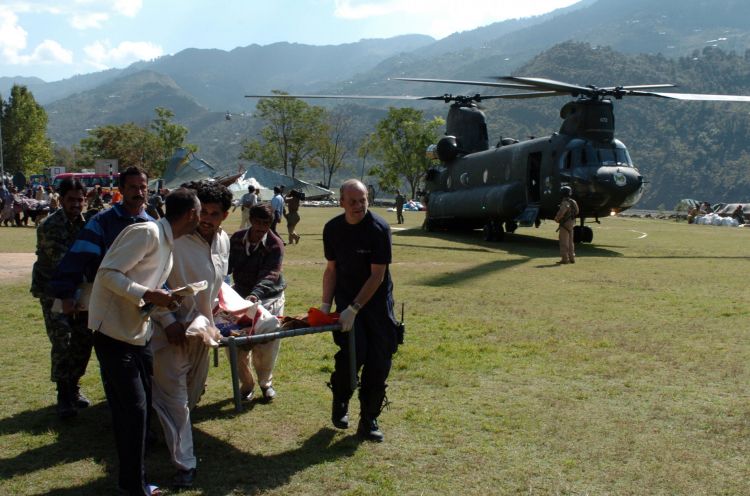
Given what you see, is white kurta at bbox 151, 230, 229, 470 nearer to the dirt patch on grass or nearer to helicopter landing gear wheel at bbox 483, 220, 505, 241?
the dirt patch on grass

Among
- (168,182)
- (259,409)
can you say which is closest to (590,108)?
(259,409)

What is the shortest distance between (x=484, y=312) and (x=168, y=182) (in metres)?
44.6

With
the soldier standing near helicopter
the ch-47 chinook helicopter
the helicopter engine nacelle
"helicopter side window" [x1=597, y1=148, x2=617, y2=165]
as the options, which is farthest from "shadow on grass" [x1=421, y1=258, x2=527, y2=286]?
the helicopter engine nacelle

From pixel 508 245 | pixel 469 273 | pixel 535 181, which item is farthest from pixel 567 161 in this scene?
pixel 469 273

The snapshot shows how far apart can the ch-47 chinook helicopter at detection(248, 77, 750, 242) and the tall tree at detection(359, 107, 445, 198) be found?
49447mm

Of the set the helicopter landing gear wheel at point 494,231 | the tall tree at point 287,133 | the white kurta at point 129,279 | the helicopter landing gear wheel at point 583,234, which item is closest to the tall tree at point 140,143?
the tall tree at point 287,133

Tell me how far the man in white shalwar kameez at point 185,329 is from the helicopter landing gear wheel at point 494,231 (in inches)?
731

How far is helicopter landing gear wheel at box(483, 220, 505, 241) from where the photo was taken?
23359 millimetres

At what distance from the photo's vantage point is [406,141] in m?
78.4

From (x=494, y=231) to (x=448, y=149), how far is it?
452 cm

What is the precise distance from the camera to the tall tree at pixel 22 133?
260 ft

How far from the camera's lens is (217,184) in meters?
5.41

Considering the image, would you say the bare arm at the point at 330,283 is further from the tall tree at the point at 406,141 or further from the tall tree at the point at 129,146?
the tall tree at the point at 129,146

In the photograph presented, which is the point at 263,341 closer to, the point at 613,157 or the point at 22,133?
the point at 613,157
